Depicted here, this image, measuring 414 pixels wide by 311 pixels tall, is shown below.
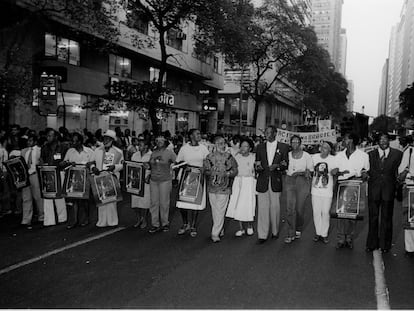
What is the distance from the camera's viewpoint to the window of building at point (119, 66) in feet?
85.0

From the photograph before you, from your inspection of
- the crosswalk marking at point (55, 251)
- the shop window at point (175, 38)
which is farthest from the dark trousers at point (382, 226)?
the shop window at point (175, 38)

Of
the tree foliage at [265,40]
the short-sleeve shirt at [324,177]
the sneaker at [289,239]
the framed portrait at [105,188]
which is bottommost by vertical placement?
Answer: the sneaker at [289,239]

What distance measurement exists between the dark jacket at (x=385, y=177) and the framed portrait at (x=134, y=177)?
4253mm

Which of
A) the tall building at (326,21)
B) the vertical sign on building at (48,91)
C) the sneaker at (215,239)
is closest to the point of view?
the sneaker at (215,239)

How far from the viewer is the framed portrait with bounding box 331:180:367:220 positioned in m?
7.16

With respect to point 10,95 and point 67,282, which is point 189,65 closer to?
point 10,95

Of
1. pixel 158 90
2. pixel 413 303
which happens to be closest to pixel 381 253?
pixel 413 303

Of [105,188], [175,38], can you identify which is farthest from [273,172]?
Result: [175,38]

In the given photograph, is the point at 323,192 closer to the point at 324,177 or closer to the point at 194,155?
the point at 324,177

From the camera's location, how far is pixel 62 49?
2127 centimetres

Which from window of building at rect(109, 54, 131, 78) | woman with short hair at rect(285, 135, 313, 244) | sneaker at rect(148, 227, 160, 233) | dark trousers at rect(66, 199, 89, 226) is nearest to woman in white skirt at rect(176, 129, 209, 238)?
sneaker at rect(148, 227, 160, 233)

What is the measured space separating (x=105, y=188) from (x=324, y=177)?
165 inches

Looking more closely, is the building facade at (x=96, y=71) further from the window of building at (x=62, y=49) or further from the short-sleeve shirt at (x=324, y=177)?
the short-sleeve shirt at (x=324, y=177)

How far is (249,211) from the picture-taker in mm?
8023
